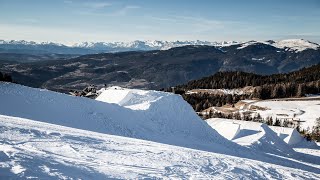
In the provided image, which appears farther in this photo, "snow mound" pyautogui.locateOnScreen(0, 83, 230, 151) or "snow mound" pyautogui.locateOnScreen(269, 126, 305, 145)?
"snow mound" pyautogui.locateOnScreen(269, 126, 305, 145)

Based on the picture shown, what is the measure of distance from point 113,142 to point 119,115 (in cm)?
1496

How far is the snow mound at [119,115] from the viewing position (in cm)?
3962

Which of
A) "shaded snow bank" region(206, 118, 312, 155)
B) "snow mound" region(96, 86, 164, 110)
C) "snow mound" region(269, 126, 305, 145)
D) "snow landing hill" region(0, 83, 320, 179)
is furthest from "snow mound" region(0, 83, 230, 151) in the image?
"snow mound" region(269, 126, 305, 145)

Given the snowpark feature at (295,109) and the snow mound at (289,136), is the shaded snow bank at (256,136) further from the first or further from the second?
the snowpark feature at (295,109)

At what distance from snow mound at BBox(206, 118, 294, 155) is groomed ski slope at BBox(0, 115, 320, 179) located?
96.4 ft

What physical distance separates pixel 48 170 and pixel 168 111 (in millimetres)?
31575

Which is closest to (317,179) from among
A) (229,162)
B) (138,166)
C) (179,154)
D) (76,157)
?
(229,162)

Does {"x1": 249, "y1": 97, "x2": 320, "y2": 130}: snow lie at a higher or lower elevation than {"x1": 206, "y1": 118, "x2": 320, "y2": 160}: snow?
lower

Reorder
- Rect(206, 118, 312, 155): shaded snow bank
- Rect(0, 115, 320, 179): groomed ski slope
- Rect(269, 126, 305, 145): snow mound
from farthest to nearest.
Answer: Rect(269, 126, 305, 145): snow mound, Rect(206, 118, 312, 155): shaded snow bank, Rect(0, 115, 320, 179): groomed ski slope

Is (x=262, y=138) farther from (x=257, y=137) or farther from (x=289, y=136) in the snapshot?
(x=289, y=136)

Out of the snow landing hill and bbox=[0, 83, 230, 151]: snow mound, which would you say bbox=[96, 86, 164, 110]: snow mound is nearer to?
the snow landing hill

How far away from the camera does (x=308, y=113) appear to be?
508 feet

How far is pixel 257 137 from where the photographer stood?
62625 millimetres

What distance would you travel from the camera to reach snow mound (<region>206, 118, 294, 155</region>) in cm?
5866
